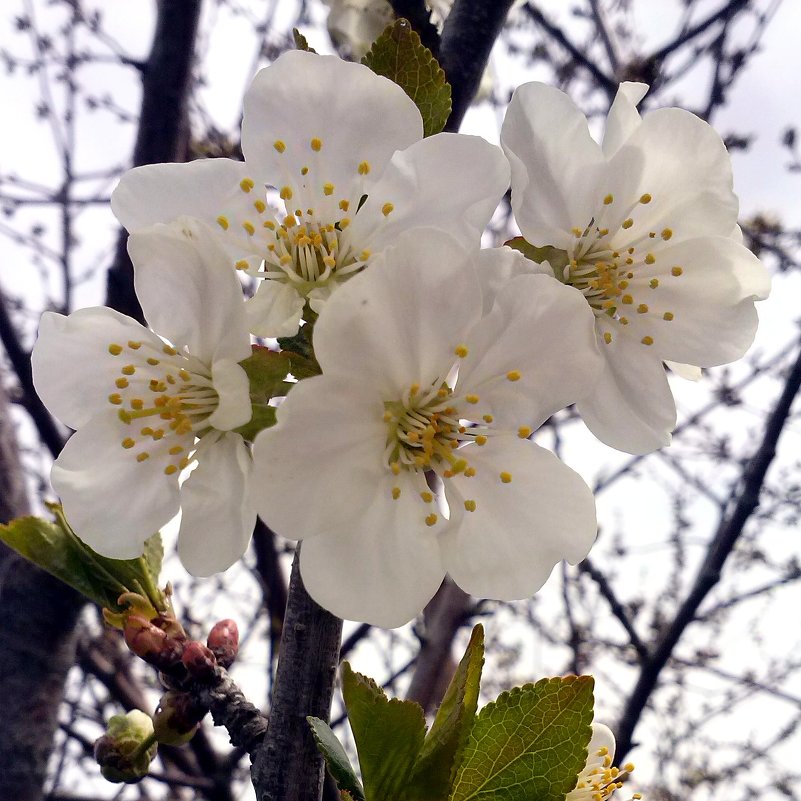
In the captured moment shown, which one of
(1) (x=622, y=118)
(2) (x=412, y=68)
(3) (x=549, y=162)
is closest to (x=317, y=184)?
(2) (x=412, y=68)

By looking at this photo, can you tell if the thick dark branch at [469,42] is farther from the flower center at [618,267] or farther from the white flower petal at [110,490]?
the white flower petal at [110,490]

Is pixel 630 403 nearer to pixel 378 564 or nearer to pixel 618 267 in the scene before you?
pixel 618 267

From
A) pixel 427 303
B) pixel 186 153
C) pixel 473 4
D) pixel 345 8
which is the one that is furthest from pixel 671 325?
pixel 186 153

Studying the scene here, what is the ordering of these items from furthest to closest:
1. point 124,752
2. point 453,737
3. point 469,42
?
point 469,42 → point 124,752 → point 453,737

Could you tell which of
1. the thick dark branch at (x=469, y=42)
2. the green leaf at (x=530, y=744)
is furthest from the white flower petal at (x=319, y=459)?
the thick dark branch at (x=469, y=42)

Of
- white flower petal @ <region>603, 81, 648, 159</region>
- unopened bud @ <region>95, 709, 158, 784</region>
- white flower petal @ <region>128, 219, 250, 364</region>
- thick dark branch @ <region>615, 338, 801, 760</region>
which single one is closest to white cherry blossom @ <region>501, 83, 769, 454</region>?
white flower petal @ <region>603, 81, 648, 159</region>

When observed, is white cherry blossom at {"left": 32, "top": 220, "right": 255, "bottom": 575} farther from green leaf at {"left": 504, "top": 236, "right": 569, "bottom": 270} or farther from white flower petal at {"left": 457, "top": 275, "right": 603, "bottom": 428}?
green leaf at {"left": 504, "top": 236, "right": 569, "bottom": 270}
